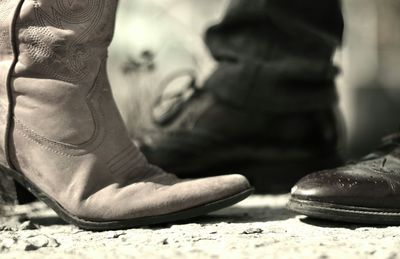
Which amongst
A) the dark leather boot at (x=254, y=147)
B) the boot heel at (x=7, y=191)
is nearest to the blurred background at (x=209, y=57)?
the dark leather boot at (x=254, y=147)

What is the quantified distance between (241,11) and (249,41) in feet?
0.35

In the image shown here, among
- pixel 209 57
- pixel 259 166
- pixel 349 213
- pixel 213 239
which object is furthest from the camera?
pixel 209 57

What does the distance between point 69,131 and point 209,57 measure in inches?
100

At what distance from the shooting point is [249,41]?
2.29 m

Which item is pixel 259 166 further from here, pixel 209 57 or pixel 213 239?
pixel 209 57

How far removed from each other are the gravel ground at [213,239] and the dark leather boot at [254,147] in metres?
0.45

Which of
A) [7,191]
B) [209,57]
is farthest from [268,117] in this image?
[209,57]

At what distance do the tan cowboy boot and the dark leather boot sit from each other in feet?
2.01

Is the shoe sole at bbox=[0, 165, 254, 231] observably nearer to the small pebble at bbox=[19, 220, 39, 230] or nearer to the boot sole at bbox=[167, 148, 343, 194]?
the small pebble at bbox=[19, 220, 39, 230]

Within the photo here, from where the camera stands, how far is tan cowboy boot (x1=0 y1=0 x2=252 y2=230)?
1561 mm

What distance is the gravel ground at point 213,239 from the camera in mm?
1327

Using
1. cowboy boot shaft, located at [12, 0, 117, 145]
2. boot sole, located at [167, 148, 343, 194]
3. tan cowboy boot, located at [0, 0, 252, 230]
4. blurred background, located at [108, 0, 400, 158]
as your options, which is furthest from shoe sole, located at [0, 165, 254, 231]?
blurred background, located at [108, 0, 400, 158]

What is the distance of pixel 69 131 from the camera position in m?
1.57

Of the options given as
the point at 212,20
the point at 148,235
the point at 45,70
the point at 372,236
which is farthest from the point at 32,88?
the point at 212,20
